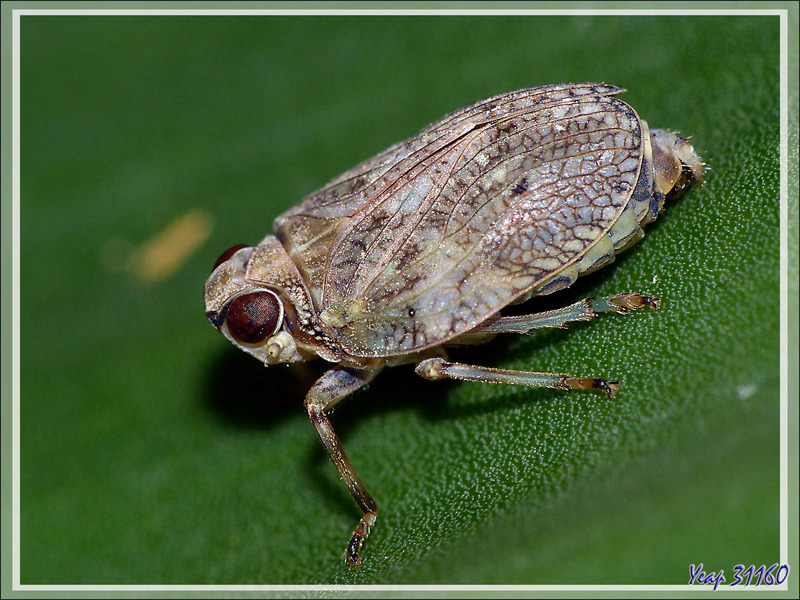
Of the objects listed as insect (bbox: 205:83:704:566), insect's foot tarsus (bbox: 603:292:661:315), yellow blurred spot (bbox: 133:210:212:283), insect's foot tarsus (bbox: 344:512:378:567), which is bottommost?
insect's foot tarsus (bbox: 344:512:378:567)

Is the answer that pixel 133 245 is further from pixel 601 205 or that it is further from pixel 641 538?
pixel 641 538

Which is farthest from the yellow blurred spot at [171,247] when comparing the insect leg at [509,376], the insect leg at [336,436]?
the insect leg at [509,376]

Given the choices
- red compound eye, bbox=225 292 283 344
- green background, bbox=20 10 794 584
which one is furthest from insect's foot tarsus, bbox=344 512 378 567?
red compound eye, bbox=225 292 283 344

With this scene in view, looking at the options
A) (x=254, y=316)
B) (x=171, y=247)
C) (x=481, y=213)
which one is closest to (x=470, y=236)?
(x=481, y=213)

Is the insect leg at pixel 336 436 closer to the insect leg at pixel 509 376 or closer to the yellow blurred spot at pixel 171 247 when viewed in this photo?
the insect leg at pixel 509 376

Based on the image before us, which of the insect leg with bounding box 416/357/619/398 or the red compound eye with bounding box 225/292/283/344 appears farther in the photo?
the red compound eye with bounding box 225/292/283/344

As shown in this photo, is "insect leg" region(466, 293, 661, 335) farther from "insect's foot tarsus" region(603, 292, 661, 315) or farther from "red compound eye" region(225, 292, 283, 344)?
"red compound eye" region(225, 292, 283, 344)
